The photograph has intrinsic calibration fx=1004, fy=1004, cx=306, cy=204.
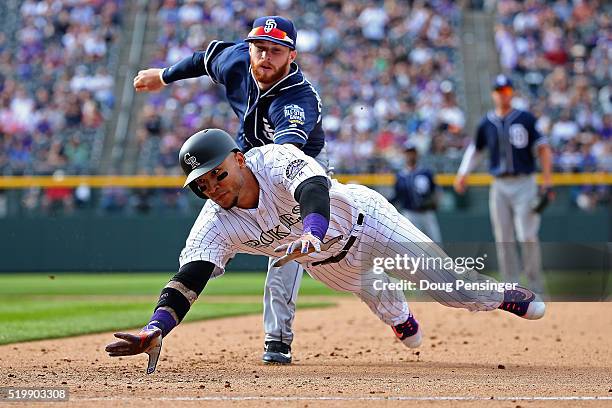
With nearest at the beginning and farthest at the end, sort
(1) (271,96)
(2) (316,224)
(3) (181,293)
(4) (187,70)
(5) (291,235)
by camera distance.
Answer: (2) (316,224), (3) (181,293), (5) (291,235), (1) (271,96), (4) (187,70)

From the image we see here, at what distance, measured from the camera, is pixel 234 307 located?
1035 cm

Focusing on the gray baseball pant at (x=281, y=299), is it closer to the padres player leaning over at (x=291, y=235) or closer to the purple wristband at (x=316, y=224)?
the padres player leaning over at (x=291, y=235)

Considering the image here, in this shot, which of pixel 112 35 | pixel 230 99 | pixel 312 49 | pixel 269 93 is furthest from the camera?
pixel 112 35

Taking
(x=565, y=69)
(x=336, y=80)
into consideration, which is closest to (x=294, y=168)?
(x=336, y=80)

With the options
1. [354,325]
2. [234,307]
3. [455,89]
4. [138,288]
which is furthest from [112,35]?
[354,325]

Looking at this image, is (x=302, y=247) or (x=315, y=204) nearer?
(x=302, y=247)

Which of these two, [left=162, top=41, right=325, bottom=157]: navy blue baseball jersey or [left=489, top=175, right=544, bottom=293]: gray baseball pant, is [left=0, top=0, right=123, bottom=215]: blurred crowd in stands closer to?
[left=489, top=175, right=544, bottom=293]: gray baseball pant

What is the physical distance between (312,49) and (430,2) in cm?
293

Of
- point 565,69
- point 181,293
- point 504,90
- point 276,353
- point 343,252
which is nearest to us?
point 181,293

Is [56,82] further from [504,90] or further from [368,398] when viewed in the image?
[368,398]

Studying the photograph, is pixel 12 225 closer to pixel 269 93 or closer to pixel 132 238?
pixel 132 238

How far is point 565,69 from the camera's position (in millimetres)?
18594

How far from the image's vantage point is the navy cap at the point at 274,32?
5.37 meters
